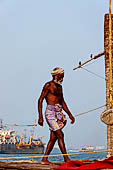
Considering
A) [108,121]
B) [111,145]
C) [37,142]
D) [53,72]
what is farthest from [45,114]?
[37,142]

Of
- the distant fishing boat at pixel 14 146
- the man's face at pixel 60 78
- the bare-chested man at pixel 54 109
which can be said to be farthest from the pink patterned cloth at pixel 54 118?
the distant fishing boat at pixel 14 146

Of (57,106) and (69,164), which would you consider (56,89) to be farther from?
(69,164)

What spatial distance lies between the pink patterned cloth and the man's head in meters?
0.49

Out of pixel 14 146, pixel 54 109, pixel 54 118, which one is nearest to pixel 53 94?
pixel 54 109

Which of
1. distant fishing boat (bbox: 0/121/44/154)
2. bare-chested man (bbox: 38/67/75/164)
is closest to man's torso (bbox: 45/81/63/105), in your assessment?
bare-chested man (bbox: 38/67/75/164)

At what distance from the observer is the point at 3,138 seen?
9712 centimetres

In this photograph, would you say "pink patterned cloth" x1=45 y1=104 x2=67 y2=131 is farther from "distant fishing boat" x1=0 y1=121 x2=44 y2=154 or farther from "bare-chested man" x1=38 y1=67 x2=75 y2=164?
"distant fishing boat" x1=0 y1=121 x2=44 y2=154

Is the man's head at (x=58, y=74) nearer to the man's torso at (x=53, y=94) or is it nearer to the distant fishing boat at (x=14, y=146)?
the man's torso at (x=53, y=94)

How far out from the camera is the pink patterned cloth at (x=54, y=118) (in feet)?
22.9

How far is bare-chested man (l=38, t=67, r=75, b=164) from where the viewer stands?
22.9ft

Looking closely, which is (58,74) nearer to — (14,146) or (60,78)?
(60,78)

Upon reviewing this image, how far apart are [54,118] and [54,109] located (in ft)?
0.55

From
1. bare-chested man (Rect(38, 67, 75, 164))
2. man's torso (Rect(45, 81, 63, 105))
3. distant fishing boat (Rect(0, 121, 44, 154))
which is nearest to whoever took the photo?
bare-chested man (Rect(38, 67, 75, 164))

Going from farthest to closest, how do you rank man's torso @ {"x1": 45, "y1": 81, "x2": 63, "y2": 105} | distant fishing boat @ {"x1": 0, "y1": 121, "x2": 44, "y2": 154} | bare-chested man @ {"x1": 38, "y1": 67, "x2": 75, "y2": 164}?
distant fishing boat @ {"x1": 0, "y1": 121, "x2": 44, "y2": 154} < man's torso @ {"x1": 45, "y1": 81, "x2": 63, "y2": 105} < bare-chested man @ {"x1": 38, "y1": 67, "x2": 75, "y2": 164}
